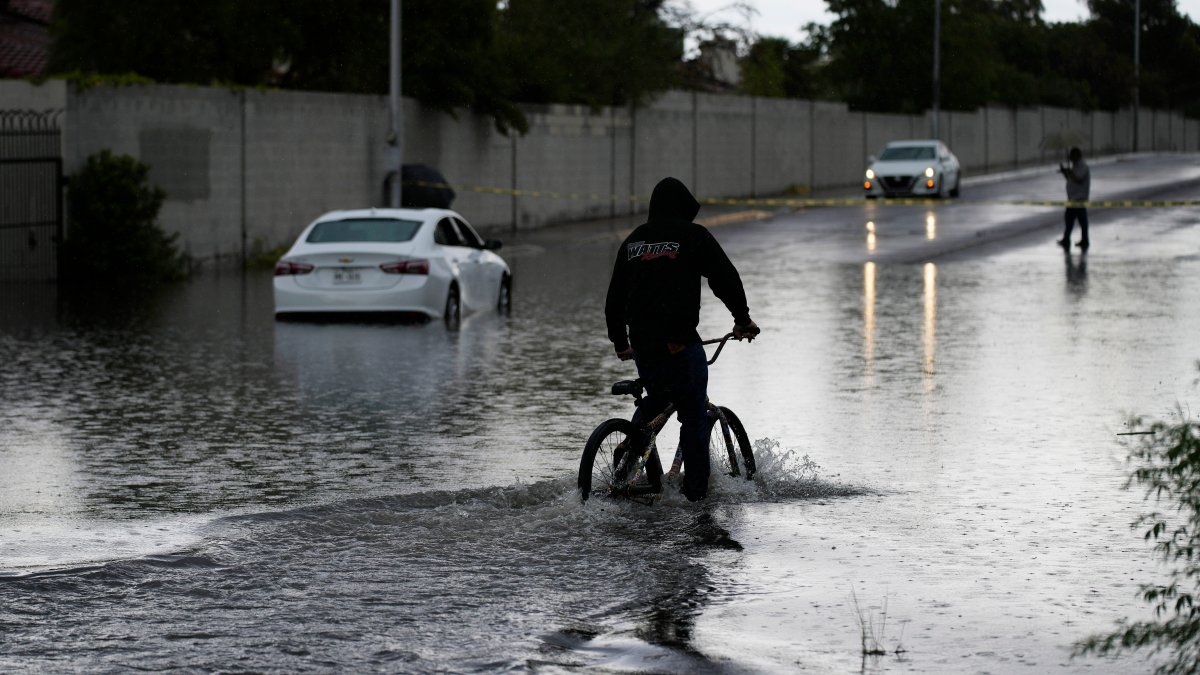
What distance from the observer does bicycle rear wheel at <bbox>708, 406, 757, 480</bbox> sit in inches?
400

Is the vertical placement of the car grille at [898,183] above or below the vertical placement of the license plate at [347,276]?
above

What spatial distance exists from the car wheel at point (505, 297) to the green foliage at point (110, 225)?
637 cm

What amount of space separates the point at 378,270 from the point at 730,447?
10.9m

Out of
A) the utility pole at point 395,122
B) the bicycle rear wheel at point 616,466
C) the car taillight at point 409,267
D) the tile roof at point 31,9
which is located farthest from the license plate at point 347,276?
the tile roof at point 31,9

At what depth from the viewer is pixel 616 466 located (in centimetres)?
959

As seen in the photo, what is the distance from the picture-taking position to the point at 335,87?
40188 mm

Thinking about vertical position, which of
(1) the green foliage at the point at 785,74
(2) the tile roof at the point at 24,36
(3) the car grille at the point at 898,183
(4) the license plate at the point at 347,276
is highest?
(1) the green foliage at the point at 785,74

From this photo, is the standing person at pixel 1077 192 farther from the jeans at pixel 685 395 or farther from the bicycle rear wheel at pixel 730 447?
the jeans at pixel 685 395

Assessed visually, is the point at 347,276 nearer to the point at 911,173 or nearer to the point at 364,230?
the point at 364,230

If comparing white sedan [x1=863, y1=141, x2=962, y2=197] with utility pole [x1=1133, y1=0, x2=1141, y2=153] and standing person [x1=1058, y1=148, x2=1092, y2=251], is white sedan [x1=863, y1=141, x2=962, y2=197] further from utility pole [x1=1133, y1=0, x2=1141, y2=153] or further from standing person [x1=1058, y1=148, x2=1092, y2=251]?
utility pole [x1=1133, y1=0, x2=1141, y2=153]

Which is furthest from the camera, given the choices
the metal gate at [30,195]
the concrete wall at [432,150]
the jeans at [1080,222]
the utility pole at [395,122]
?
the utility pole at [395,122]

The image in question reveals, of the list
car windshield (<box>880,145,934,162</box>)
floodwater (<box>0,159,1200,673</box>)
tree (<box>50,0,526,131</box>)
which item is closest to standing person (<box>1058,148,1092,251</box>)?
tree (<box>50,0,526,131</box>)

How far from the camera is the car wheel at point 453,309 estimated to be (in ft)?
68.4

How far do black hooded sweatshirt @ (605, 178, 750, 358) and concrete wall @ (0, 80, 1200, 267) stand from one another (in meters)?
19.5
